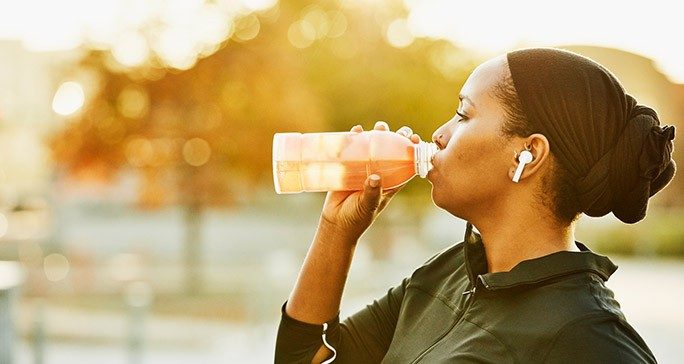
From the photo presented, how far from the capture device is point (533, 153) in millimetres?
2016

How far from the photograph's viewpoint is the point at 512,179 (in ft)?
6.81

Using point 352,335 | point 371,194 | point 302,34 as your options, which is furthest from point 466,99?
point 302,34

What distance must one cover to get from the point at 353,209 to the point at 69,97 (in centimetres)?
1551

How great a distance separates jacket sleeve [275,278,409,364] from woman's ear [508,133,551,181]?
55cm

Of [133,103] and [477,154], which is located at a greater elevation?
[477,154]

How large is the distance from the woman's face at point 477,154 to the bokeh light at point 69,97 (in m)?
15.5

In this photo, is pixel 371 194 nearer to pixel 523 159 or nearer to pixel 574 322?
pixel 523 159

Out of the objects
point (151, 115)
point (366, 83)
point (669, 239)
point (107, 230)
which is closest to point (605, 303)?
point (151, 115)

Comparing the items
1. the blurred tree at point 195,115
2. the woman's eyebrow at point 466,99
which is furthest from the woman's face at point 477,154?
the blurred tree at point 195,115

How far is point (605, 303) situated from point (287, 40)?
1665cm

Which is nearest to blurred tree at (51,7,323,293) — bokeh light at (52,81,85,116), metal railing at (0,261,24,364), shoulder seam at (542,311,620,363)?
bokeh light at (52,81,85,116)

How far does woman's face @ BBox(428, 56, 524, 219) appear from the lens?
207cm

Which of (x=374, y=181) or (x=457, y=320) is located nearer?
(x=457, y=320)

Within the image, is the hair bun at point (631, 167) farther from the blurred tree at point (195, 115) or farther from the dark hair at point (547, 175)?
the blurred tree at point (195, 115)
